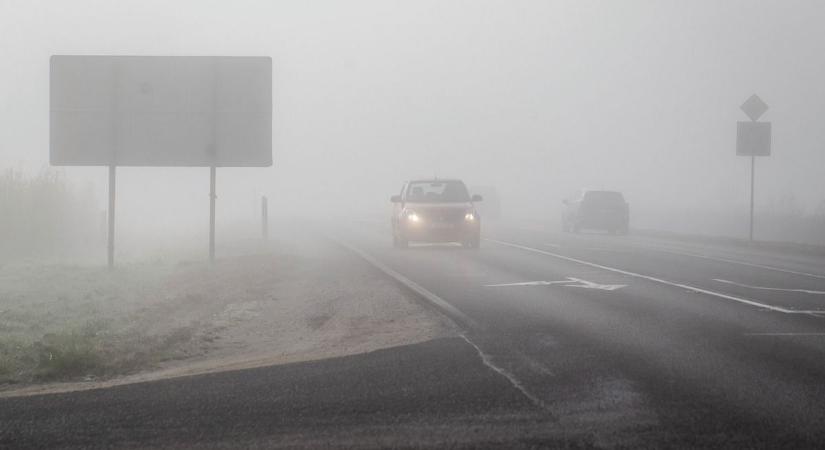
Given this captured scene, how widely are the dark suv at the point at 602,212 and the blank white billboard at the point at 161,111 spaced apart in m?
20.9

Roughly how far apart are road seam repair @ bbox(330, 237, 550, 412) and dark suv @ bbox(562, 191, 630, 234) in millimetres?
17470

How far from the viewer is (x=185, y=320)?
1202 centimetres

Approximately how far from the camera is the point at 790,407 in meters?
6.14

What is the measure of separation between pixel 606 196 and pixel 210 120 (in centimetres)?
2253

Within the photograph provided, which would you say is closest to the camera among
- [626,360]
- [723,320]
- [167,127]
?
[626,360]

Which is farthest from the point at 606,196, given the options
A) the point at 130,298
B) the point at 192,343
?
the point at 192,343

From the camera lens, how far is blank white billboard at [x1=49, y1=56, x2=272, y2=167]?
19141 millimetres

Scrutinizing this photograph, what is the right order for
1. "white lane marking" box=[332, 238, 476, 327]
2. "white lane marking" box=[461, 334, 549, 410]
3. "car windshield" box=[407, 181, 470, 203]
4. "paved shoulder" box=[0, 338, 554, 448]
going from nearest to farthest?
"paved shoulder" box=[0, 338, 554, 448], "white lane marking" box=[461, 334, 549, 410], "white lane marking" box=[332, 238, 476, 327], "car windshield" box=[407, 181, 470, 203]

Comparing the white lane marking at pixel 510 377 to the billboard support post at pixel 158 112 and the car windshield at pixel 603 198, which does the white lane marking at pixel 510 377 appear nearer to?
the billboard support post at pixel 158 112

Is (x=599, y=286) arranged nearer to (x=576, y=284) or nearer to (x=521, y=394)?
(x=576, y=284)

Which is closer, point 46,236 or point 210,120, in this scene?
point 210,120

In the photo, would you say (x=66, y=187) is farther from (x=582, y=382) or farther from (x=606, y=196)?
(x=582, y=382)

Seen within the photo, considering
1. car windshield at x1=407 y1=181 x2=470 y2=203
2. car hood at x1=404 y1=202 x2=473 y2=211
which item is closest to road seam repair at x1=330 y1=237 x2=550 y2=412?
car hood at x1=404 y1=202 x2=473 y2=211

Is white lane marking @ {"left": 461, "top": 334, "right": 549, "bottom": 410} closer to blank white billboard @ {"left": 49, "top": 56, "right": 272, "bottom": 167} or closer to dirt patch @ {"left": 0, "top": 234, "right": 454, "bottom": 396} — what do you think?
dirt patch @ {"left": 0, "top": 234, "right": 454, "bottom": 396}
